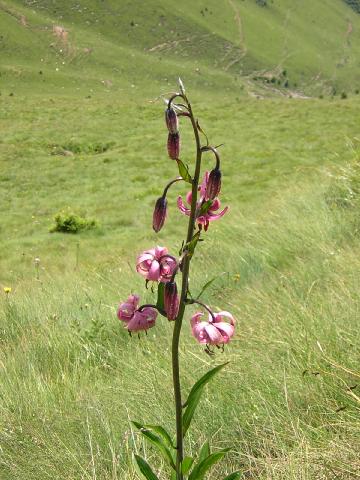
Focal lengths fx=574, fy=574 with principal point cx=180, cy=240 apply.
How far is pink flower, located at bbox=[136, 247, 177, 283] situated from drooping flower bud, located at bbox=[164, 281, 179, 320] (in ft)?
0.26

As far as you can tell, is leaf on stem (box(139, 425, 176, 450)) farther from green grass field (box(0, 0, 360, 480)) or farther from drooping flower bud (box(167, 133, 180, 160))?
drooping flower bud (box(167, 133, 180, 160))

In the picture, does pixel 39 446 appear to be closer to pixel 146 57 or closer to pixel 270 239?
pixel 270 239

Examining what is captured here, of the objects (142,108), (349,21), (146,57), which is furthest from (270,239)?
(349,21)

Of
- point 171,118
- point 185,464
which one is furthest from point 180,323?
point 171,118

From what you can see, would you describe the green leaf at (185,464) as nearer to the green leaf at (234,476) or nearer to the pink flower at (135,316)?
the green leaf at (234,476)

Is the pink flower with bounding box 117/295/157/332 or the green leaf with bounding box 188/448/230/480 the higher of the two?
the pink flower with bounding box 117/295/157/332

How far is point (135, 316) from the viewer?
1.65 meters

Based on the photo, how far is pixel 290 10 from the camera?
117500 mm

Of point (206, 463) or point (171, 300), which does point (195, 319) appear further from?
point (206, 463)

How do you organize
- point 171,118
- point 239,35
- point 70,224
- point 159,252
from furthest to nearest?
point 239,35
point 70,224
point 159,252
point 171,118

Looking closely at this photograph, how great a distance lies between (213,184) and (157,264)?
273 mm

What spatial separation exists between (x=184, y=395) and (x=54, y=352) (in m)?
1.21

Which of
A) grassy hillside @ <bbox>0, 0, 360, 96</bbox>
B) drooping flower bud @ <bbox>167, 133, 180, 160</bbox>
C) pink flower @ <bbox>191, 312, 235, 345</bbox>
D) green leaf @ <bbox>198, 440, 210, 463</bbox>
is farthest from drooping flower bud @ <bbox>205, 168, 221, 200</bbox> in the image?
grassy hillside @ <bbox>0, 0, 360, 96</bbox>

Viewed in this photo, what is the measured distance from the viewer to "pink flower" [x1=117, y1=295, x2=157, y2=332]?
64.7 inches
